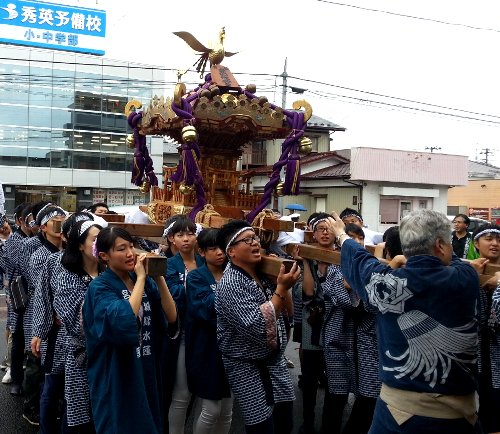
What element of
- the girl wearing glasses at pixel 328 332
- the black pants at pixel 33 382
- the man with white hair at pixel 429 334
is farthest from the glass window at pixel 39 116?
the man with white hair at pixel 429 334

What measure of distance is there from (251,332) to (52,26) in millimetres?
26378

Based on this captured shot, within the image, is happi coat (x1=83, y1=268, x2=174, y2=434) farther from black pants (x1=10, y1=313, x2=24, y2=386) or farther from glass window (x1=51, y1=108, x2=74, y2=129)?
Result: glass window (x1=51, y1=108, x2=74, y2=129)

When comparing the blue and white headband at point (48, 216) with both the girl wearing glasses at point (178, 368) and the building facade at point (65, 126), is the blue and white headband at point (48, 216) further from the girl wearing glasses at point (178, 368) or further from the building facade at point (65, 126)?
the building facade at point (65, 126)

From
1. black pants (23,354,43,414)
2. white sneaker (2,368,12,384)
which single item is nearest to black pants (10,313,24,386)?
white sneaker (2,368,12,384)

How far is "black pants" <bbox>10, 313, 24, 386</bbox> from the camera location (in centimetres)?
515

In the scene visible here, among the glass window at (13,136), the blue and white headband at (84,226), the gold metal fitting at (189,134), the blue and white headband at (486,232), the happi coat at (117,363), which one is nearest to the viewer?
the happi coat at (117,363)

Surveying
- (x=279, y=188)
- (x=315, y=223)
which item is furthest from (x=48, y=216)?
(x=279, y=188)

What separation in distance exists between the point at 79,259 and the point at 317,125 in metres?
23.2

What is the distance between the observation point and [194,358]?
3508 mm

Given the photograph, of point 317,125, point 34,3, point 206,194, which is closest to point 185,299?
point 206,194

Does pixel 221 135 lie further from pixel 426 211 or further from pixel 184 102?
pixel 426 211

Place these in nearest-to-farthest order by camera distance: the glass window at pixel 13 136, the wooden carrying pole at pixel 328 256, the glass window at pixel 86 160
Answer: the wooden carrying pole at pixel 328 256
the glass window at pixel 13 136
the glass window at pixel 86 160

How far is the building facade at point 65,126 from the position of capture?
2538 cm

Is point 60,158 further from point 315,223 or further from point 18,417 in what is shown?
point 315,223
